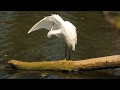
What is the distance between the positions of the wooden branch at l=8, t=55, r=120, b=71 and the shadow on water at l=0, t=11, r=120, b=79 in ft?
0.70

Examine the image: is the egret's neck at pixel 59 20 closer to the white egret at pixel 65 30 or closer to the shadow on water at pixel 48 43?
the white egret at pixel 65 30

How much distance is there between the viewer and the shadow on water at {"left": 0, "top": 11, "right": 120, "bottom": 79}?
1139 cm

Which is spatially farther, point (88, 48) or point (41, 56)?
point (88, 48)

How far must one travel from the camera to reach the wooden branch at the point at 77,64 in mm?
10461

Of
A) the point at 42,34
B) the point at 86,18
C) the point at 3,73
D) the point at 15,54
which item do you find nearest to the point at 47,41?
the point at 42,34

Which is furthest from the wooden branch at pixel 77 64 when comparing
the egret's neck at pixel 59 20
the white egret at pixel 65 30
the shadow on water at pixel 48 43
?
the egret's neck at pixel 59 20

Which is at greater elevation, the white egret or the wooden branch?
the white egret

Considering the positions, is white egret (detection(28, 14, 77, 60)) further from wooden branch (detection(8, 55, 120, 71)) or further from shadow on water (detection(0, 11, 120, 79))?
shadow on water (detection(0, 11, 120, 79))

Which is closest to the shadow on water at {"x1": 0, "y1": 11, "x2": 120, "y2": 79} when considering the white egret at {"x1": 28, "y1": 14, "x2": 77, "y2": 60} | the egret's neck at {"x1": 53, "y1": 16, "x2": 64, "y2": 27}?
the white egret at {"x1": 28, "y1": 14, "x2": 77, "y2": 60}

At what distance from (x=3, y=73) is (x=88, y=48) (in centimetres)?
499

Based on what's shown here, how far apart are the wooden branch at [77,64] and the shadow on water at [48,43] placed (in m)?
0.21

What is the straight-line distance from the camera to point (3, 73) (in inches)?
456

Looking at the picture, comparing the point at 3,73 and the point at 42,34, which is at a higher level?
the point at 42,34
